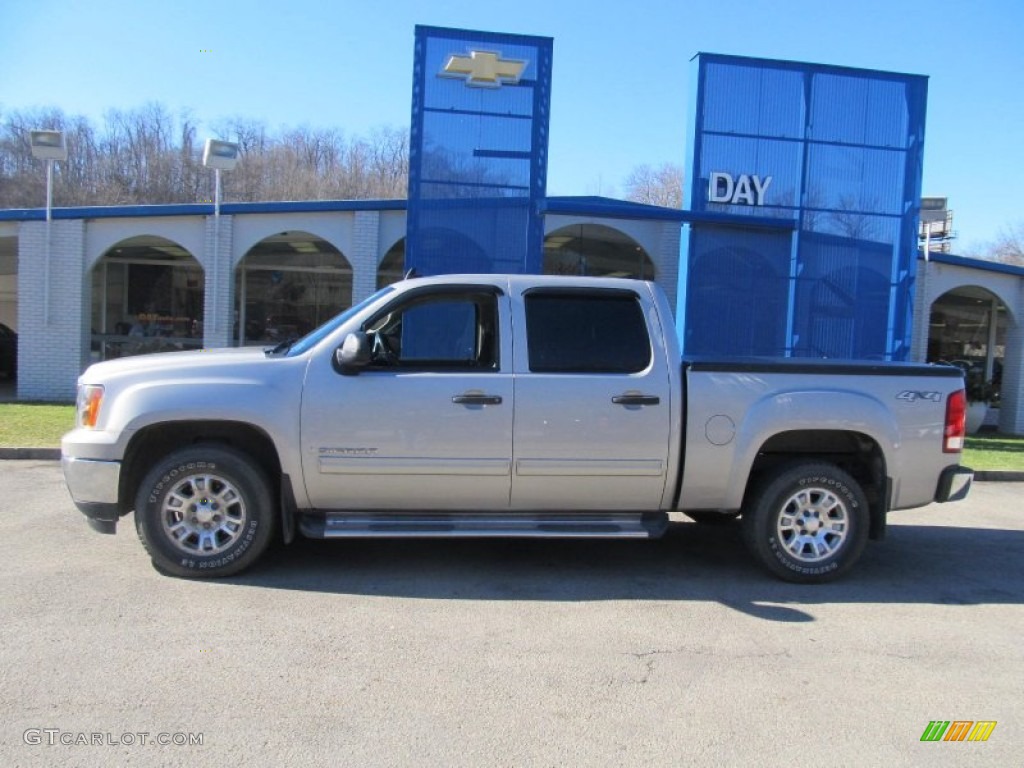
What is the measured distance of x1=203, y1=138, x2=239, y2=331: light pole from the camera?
1380 cm

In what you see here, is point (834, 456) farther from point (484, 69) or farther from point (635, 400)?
point (484, 69)

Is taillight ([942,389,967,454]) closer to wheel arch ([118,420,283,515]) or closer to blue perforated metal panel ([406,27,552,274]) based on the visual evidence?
wheel arch ([118,420,283,515])

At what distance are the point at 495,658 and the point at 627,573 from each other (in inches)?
70.9

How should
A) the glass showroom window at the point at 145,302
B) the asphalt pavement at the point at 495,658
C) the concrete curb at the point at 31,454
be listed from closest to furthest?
the asphalt pavement at the point at 495,658, the concrete curb at the point at 31,454, the glass showroom window at the point at 145,302

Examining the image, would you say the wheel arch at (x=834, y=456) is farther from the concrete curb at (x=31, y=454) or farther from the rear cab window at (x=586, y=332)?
the concrete curb at (x=31, y=454)

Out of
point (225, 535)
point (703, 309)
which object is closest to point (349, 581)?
point (225, 535)

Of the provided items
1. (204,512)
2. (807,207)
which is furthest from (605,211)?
(204,512)

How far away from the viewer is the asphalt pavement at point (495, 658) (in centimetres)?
325

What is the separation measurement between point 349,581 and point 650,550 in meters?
2.43

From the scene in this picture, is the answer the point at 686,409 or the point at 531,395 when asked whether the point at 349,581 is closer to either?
the point at 531,395

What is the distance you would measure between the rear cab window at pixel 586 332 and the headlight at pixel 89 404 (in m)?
2.80

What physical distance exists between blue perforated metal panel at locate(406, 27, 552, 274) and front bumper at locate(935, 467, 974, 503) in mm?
6334
